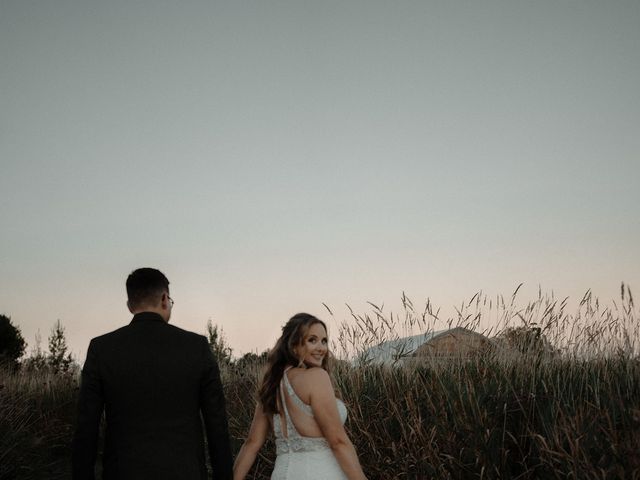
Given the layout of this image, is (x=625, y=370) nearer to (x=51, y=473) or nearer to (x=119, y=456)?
(x=119, y=456)

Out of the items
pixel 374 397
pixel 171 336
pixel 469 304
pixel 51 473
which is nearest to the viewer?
pixel 171 336

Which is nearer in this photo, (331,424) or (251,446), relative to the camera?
(331,424)

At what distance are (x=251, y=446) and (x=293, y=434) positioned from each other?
12.1 inches

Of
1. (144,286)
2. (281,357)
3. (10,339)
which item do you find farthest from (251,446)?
(10,339)

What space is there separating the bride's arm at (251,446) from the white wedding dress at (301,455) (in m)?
0.17

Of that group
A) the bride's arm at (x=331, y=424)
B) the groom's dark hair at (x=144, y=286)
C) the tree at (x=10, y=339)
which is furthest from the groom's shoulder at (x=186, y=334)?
the tree at (x=10, y=339)

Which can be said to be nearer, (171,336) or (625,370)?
(171,336)

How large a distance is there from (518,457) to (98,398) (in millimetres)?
3223

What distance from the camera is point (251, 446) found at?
3617 millimetres

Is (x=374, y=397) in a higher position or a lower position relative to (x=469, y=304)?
lower

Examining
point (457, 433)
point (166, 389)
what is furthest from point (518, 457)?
point (166, 389)

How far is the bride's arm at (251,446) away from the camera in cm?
347

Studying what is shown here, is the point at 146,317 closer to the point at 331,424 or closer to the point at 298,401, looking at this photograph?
the point at 298,401

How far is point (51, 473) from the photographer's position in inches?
324
